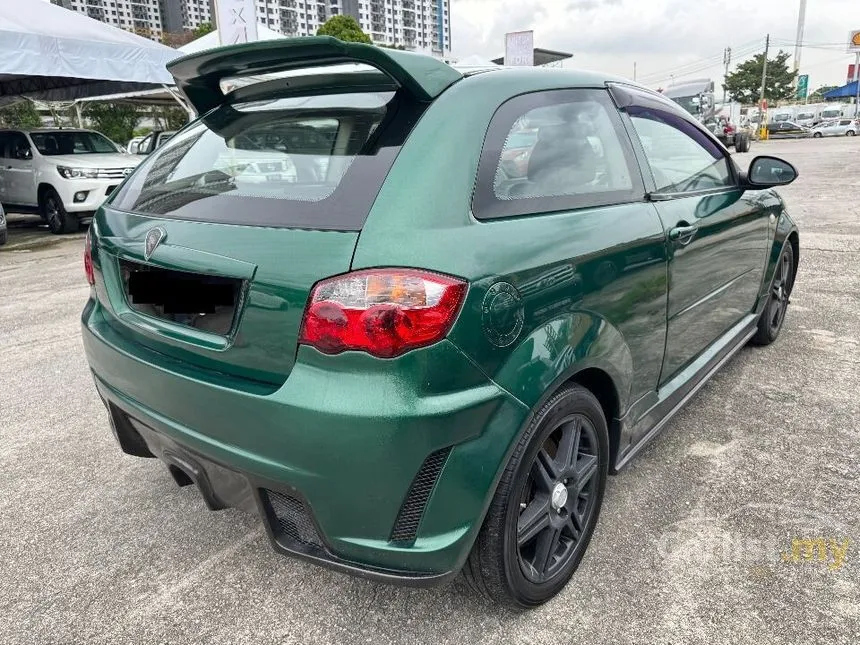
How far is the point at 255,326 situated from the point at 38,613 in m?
1.24

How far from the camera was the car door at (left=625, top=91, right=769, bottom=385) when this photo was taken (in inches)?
96.5

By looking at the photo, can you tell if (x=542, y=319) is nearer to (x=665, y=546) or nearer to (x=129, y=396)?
(x=665, y=546)

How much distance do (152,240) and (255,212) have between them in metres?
0.35

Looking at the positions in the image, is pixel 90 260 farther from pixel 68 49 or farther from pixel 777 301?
pixel 68 49

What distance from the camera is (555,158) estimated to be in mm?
2086

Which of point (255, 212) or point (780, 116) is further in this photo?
point (780, 116)

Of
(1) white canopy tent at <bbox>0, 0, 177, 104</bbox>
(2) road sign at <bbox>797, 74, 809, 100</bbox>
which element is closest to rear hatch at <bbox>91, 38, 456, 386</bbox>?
(1) white canopy tent at <bbox>0, 0, 177, 104</bbox>

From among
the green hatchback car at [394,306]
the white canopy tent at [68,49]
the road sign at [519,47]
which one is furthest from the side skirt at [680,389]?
the road sign at [519,47]

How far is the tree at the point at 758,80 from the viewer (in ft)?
212

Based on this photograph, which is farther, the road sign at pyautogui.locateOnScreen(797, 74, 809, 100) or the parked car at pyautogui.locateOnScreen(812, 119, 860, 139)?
the road sign at pyautogui.locateOnScreen(797, 74, 809, 100)

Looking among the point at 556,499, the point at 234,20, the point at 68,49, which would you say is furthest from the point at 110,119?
the point at 556,499

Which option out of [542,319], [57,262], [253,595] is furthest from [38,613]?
[57,262]

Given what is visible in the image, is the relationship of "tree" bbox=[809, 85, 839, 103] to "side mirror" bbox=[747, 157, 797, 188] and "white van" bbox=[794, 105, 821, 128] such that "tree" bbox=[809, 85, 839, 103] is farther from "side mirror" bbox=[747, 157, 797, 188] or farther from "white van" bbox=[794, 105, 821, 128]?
"side mirror" bbox=[747, 157, 797, 188]

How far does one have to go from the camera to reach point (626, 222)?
2.13 meters
